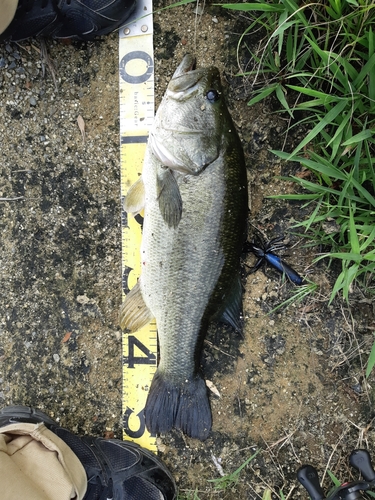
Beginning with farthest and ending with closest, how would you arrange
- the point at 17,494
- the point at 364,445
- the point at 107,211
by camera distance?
the point at 107,211
the point at 364,445
the point at 17,494

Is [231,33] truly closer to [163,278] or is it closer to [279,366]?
[163,278]

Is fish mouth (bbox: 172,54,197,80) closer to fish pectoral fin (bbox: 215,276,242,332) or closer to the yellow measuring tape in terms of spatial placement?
the yellow measuring tape

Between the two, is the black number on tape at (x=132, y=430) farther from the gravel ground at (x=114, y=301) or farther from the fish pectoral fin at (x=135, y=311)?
the fish pectoral fin at (x=135, y=311)

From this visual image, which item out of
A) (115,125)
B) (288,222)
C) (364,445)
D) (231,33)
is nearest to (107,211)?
(115,125)

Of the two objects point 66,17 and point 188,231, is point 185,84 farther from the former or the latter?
point 66,17

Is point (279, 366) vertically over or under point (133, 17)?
under

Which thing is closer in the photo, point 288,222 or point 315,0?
point 315,0

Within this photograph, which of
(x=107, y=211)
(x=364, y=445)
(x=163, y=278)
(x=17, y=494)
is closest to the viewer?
(x=17, y=494)
